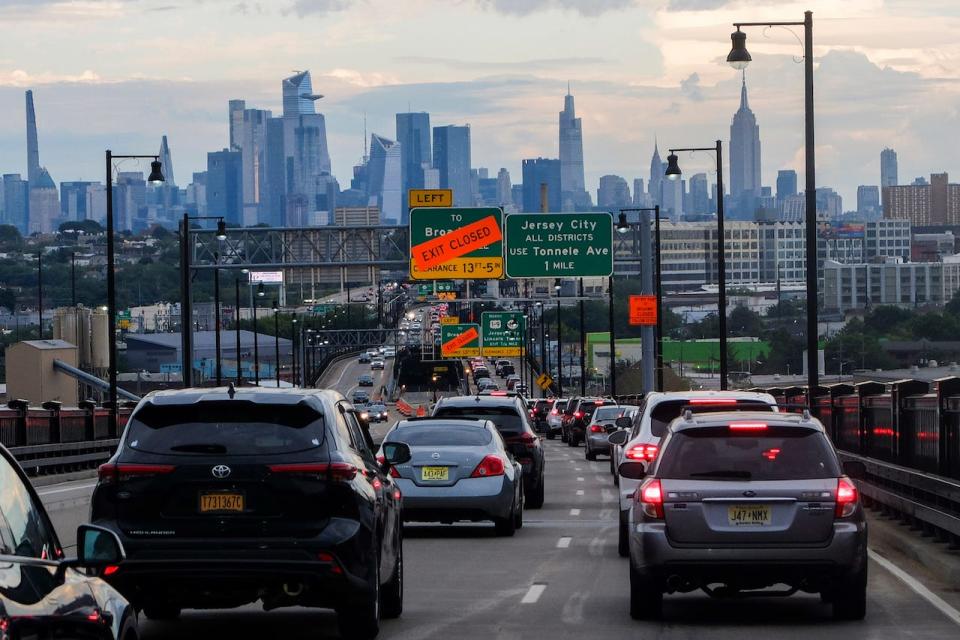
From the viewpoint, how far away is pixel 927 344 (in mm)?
134250

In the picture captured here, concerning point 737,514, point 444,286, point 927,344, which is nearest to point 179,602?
point 737,514

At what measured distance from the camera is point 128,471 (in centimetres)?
1241

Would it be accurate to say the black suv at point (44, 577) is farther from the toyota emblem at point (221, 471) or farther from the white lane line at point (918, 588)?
the white lane line at point (918, 588)

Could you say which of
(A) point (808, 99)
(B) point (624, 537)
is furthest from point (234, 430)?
(A) point (808, 99)

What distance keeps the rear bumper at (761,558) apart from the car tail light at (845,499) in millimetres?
84

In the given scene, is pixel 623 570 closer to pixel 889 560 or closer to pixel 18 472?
pixel 889 560

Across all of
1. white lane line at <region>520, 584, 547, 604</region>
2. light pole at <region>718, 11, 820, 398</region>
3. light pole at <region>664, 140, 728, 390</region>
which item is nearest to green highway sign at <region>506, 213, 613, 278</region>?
light pole at <region>664, 140, 728, 390</region>

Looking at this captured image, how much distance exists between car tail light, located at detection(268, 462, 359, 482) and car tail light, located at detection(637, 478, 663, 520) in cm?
270

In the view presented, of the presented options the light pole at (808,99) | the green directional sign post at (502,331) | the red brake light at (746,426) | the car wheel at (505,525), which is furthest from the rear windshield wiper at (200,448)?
the green directional sign post at (502,331)

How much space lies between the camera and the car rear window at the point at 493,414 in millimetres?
27859

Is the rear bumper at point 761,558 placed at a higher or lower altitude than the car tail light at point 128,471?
lower

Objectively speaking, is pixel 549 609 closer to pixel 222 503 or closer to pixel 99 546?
pixel 222 503

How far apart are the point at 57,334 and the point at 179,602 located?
9345cm

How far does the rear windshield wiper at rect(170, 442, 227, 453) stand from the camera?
12.3m
